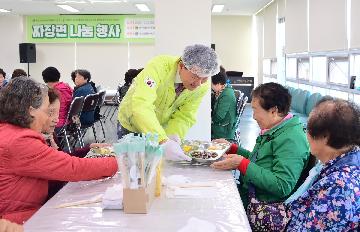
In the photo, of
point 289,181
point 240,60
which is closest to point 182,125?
point 289,181

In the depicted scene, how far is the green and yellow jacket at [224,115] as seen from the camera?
14.0 ft

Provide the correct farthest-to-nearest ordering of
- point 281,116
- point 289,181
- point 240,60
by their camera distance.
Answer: point 240,60 < point 281,116 < point 289,181

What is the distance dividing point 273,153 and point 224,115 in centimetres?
221

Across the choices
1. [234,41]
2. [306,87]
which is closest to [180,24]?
[306,87]

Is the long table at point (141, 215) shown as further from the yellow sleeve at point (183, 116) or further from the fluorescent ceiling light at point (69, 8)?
the fluorescent ceiling light at point (69, 8)

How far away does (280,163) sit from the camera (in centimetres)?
199

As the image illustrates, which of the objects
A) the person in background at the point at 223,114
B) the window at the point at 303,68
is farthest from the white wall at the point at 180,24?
the window at the point at 303,68

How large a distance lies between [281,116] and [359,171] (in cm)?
74

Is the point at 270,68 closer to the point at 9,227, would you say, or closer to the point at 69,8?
the point at 69,8

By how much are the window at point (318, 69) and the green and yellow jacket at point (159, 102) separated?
4852 mm

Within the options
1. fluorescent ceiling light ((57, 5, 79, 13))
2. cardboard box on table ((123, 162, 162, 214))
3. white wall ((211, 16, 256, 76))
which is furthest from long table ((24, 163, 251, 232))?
white wall ((211, 16, 256, 76))

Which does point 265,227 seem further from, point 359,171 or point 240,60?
point 240,60

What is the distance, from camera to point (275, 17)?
10.2 metres

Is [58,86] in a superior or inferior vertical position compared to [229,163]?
superior
